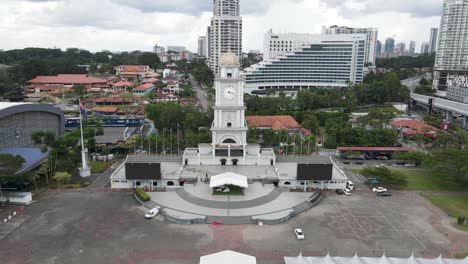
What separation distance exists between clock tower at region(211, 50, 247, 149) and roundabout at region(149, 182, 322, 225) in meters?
8.47

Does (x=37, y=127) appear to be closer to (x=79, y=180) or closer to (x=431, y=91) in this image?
(x=79, y=180)

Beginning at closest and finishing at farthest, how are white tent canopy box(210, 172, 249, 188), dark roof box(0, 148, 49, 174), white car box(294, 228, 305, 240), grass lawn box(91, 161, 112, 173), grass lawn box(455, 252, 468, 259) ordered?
1. grass lawn box(455, 252, 468, 259)
2. white car box(294, 228, 305, 240)
3. white tent canopy box(210, 172, 249, 188)
4. dark roof box(0, 148, 49, 174)
5. grass lawn box(91, 161, 112, 173)

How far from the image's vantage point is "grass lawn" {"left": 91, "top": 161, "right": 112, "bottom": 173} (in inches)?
1908

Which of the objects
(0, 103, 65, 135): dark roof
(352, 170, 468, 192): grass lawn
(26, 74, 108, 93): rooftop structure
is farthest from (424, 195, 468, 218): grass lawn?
(26, 74, 108, 93): rooftop structure

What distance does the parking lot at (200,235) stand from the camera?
2734 centimetres

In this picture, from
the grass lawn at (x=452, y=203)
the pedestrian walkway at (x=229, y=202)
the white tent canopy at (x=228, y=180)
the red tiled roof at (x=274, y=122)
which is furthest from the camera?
the red tiled roof at (x=274, y=122)

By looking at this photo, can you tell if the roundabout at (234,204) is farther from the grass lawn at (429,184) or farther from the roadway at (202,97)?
the roadway at (202,97)

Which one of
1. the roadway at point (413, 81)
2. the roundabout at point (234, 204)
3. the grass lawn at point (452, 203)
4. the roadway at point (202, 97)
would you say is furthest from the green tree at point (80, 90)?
the roadway at point (413, 81)

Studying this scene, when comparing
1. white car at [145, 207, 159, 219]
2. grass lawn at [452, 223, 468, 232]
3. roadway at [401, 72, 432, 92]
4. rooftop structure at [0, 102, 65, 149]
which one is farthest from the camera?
roadway at [401, 72, 432, 92]

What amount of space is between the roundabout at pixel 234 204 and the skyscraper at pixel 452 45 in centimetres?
9905

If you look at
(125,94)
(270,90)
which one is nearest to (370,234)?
(270,90)

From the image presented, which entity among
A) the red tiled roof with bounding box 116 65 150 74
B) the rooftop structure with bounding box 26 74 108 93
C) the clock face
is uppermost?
the red tiled roof with bounding box 116 65 150 74

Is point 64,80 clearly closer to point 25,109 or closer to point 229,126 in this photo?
point 25,109

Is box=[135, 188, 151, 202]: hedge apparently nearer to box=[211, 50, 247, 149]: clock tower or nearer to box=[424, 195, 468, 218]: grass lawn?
box=[211, 50, 247, 149]: clock tower
